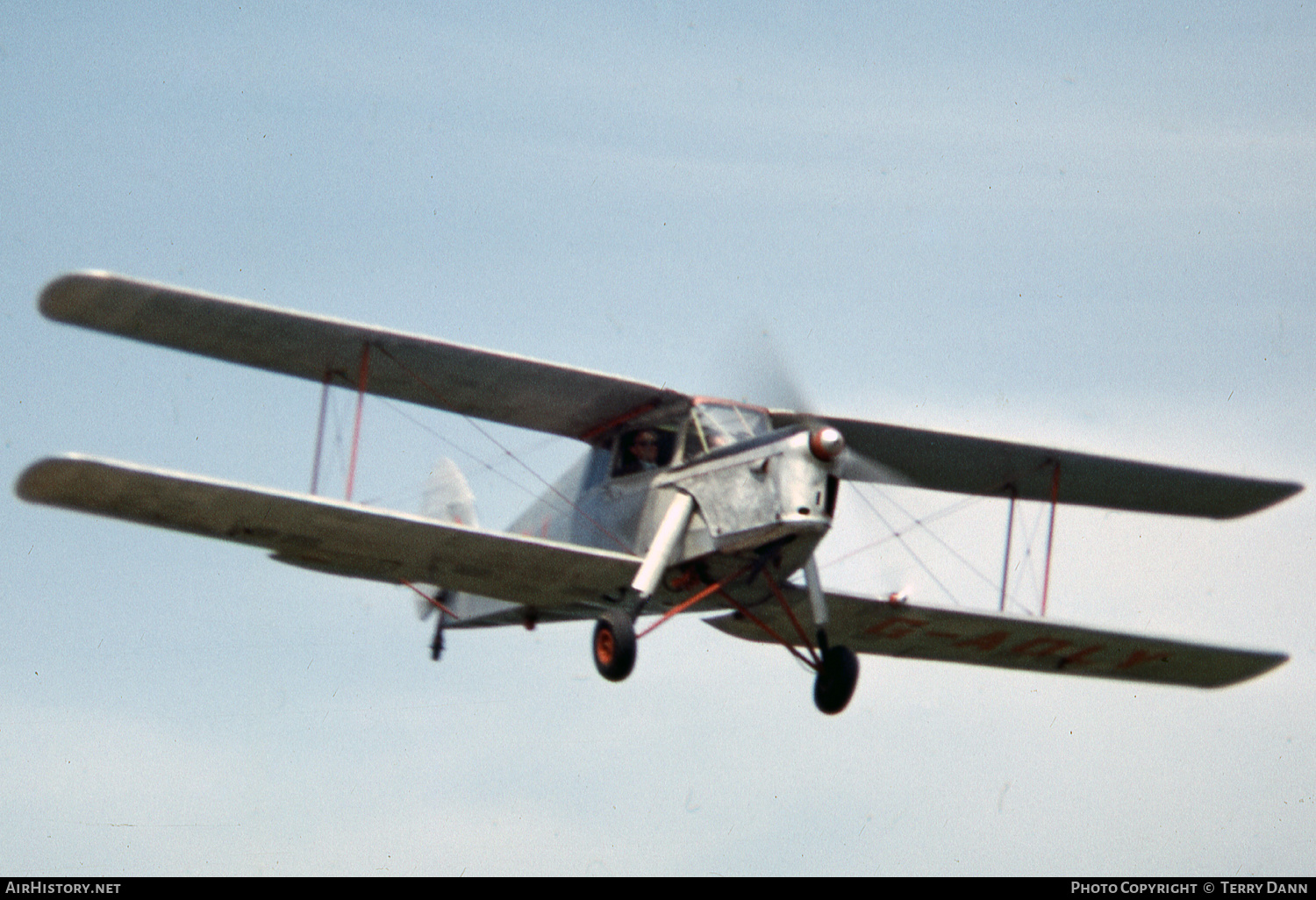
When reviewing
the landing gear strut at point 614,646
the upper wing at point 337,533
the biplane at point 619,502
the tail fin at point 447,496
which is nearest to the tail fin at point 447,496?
the tail fin at point 447,496

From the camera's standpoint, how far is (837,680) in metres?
14.2

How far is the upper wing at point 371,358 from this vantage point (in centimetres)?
1409

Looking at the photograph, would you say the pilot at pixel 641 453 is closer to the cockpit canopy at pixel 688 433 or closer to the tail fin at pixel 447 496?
the cockpit canopy at pixel 688 433

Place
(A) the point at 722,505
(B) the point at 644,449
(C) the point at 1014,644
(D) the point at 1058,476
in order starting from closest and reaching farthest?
1. (A) the point at 722,505
2. (B) the point at 644,449
3. (C) the point at 1014,644
4. (D) the point at 1058,476

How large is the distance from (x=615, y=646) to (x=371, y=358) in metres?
3.63

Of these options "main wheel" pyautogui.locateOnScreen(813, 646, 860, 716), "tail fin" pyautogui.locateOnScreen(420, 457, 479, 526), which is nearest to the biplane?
"main wheel" pyautogui.locateOnScreen(813, 646, 860, 716)

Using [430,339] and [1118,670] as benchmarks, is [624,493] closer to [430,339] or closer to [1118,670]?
[430,339]

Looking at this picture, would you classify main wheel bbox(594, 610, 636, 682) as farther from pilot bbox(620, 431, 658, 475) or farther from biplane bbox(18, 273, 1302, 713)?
pilot bbox(620, 431, 658, 475)

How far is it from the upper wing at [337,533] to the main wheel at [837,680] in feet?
5.95

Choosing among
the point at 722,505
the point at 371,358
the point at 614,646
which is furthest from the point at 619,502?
the point at 371,358

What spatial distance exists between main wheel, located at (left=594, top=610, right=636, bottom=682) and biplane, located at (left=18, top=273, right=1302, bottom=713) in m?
0.02

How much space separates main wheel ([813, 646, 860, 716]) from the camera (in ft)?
46.6

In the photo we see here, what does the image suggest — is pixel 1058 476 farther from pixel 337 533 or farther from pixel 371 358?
pixel 337 533
